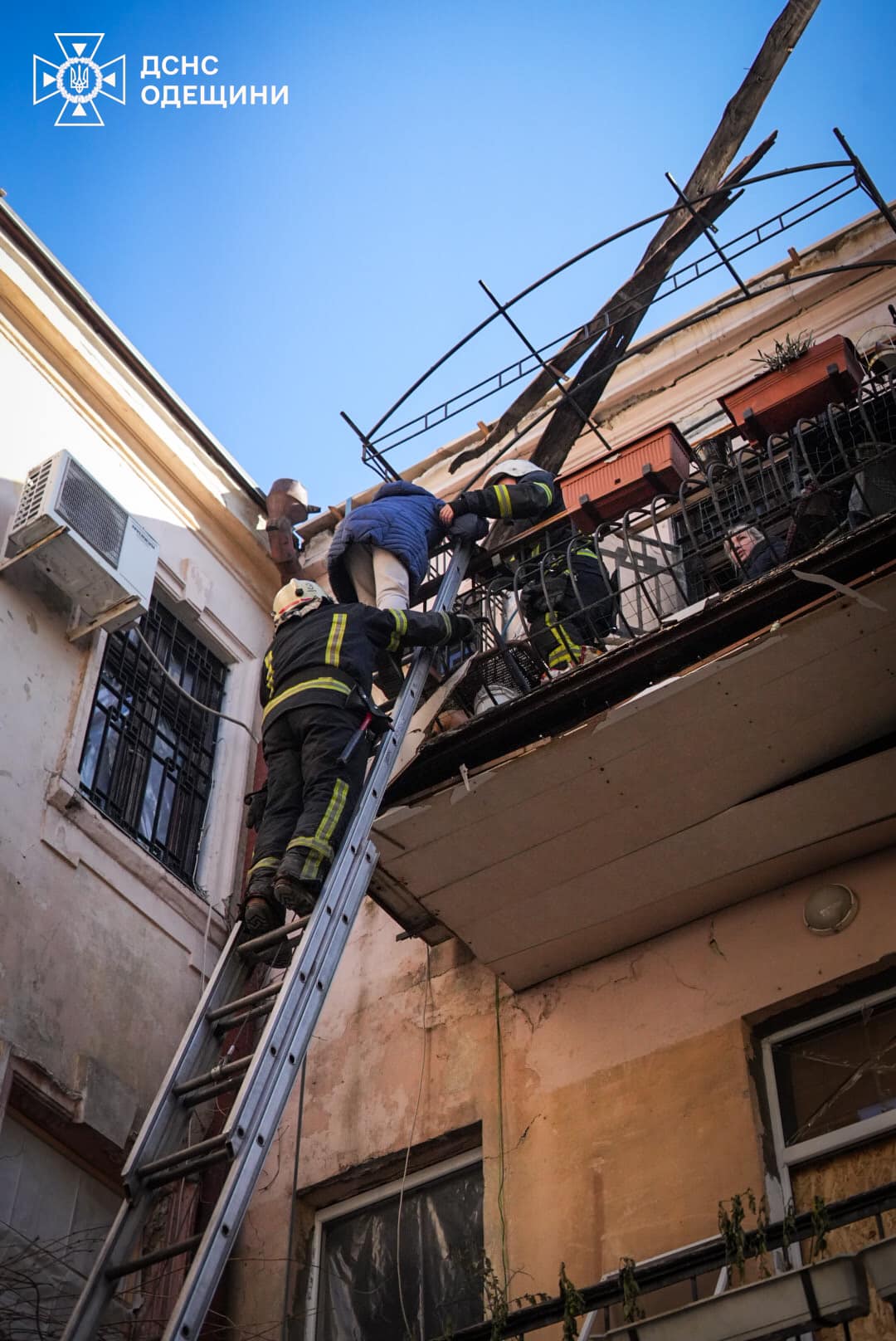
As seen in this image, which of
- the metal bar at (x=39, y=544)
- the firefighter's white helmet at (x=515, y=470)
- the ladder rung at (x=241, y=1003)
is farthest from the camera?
the firefighter's white helmet at (x=515, y=470)

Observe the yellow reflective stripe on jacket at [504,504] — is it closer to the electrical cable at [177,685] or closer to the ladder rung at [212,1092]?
the electrical cable at [177,685]

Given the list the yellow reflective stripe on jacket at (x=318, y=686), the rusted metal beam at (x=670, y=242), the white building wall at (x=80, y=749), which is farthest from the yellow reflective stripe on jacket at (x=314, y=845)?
the rusted metal beam at (x=670, y=242)

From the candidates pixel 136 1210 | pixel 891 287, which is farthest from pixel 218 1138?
pixel 891 287

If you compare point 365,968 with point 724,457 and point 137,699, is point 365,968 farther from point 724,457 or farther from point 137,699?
point 724,457

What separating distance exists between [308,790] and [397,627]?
1.04 metres

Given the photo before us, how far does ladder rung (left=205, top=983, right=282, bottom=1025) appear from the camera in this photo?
5.77 m

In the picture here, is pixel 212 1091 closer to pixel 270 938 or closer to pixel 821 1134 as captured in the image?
pixel 270 938

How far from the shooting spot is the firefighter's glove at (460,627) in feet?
24.3

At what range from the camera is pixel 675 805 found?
6672 mm

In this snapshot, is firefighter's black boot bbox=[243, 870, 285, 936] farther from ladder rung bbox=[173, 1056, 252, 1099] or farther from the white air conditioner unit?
the white air conditioner unit

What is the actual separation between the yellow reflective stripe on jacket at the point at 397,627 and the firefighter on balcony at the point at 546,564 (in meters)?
0.62

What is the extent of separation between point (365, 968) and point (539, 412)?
15.2ft

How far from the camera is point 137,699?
9273mm

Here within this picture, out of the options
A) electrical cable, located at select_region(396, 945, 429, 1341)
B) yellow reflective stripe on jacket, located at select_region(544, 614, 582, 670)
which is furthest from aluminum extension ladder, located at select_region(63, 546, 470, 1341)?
electrical cable, located at select_region(396, 945, 429, 1341)
